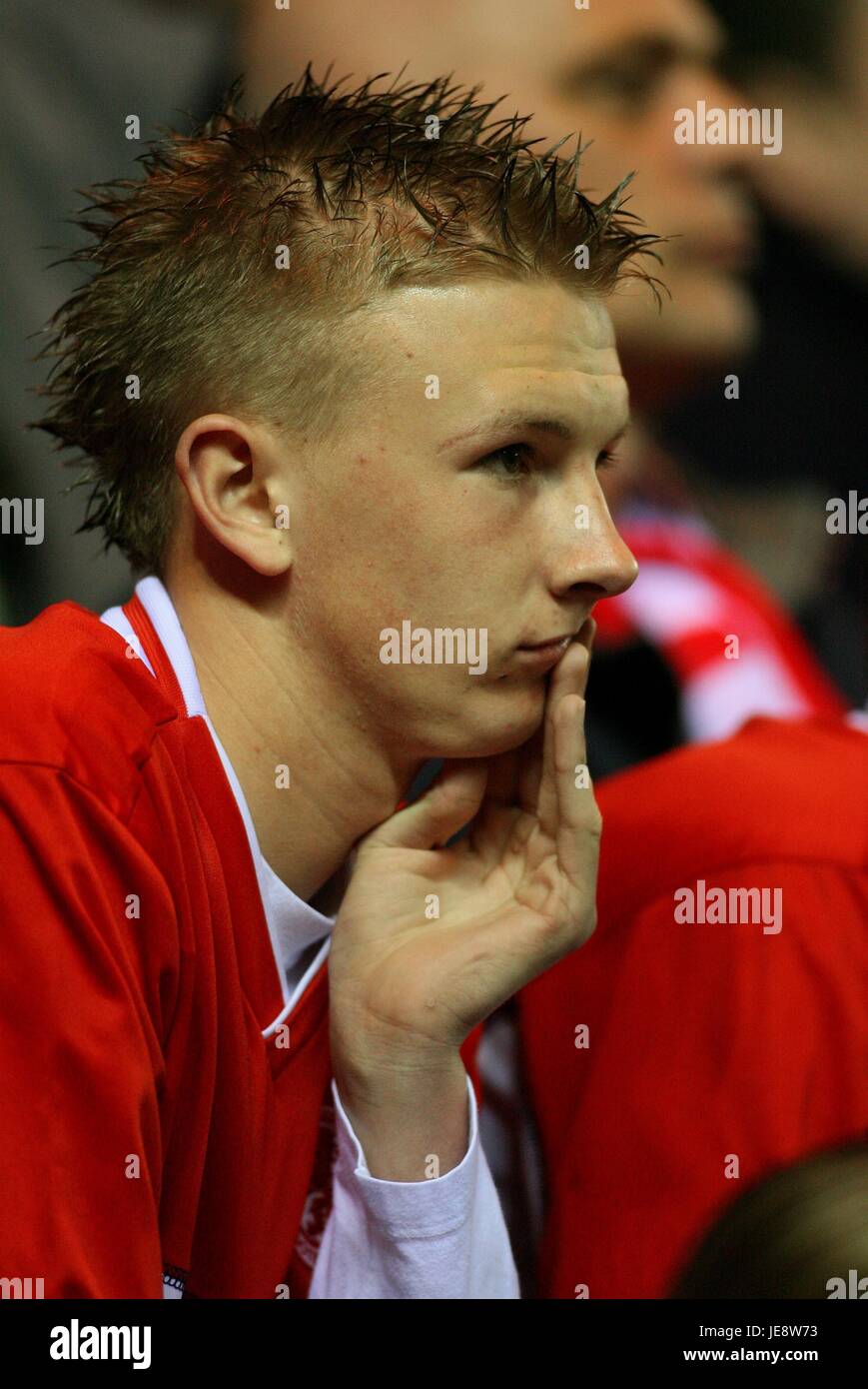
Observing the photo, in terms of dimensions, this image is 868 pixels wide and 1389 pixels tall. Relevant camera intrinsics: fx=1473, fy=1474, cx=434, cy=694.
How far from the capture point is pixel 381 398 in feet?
2.80

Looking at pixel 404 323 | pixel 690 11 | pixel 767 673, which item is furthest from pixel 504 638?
pixel 690 11

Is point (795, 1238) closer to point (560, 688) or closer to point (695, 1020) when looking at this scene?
point (695, 1020)

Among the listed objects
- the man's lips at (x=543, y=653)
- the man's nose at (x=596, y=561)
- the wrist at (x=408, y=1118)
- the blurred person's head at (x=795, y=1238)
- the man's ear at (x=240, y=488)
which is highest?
the man's ear at (x=240, y=488)

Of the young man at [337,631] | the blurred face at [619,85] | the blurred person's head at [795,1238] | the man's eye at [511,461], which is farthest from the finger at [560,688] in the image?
the blurred face at [619,85]

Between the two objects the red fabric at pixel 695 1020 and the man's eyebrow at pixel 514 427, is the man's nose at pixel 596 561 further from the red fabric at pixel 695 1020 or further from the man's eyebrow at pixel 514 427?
the red fabric at pixel 695 1020

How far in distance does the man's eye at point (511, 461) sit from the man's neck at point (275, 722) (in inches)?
6.4

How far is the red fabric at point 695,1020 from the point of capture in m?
1.00

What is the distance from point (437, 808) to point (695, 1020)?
0.25 metres

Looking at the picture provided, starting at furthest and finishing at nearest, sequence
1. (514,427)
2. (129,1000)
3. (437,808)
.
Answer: (437,808) < (514,427) < (129,1000)

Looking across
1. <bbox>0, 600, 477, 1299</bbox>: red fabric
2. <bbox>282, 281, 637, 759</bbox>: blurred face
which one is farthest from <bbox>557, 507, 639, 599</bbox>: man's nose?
<bbox>0, 600, 477, 1299</bbox>: red fabric

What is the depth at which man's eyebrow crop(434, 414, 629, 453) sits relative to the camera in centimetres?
85

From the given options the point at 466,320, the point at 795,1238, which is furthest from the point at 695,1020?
the point at 466,320

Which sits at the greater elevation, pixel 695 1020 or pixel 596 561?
pixel 596 561

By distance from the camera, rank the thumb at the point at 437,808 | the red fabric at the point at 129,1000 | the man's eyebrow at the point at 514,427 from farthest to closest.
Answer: the thumb at the point at 437,808 < the man's eyebrow at the point at 514,427 < the red fabric at the point at 129,1000
